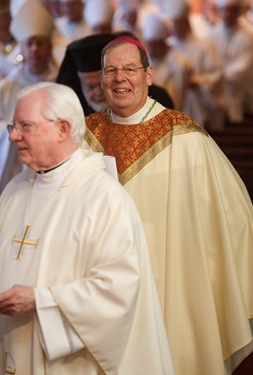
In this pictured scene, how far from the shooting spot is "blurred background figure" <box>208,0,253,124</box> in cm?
1467

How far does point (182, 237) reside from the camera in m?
5.27

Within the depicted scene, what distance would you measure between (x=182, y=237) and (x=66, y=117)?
152 cm

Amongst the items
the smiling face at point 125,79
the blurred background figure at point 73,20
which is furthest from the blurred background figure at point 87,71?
the blurred background figure at point 73,20

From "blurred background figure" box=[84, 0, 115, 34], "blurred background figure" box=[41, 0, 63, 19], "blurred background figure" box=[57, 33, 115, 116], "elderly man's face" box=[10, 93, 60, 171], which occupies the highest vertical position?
"blurred background figure" box=[41, 0, 63, 19]

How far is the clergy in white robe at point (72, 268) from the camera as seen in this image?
3906 millimetres

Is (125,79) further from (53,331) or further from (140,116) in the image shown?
(53,331)

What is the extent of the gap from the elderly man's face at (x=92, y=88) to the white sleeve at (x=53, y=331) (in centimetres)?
261

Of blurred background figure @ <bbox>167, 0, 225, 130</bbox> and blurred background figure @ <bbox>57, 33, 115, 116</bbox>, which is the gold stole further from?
blurred background figure @ <bbox>167, 0, 225, 130</bbox>

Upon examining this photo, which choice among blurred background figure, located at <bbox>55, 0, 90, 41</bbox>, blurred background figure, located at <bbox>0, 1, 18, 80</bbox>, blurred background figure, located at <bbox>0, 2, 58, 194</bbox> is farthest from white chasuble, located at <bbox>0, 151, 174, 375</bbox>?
blurred background figure, located at <bbox>55, 0, 90, 41</bbox>

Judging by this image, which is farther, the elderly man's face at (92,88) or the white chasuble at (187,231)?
the elderly man's face at (92,88)

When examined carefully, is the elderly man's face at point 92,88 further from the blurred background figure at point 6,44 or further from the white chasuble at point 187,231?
the blurred background figure at point 6,44

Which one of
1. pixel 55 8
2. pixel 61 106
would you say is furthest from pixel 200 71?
pixel 61 106

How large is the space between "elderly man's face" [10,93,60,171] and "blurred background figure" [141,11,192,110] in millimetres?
8048

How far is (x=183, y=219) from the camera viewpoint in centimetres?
527
